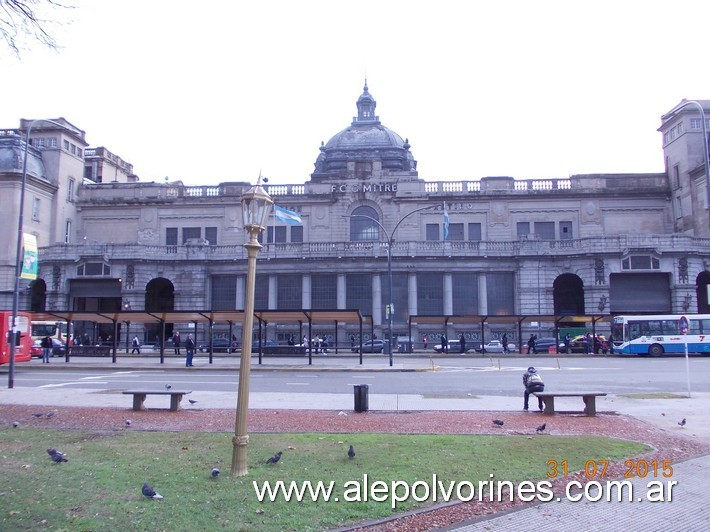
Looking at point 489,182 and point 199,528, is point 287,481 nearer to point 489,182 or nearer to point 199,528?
point 199,528

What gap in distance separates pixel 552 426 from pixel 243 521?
8.65m

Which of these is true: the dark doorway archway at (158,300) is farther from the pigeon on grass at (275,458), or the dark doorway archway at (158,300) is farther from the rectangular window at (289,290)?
the pigeon on grass at (275,458)

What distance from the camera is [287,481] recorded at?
8492mm

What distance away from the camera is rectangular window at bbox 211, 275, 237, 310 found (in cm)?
5697

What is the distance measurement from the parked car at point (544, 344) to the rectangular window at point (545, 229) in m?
15.1

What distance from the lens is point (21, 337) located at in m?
33.2

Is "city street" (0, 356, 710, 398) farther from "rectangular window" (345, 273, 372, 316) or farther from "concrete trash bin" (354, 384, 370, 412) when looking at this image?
"rectangular window" (345, 273, 372, 316)

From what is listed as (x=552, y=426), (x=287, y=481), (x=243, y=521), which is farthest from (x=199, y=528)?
(x=552, y=426)

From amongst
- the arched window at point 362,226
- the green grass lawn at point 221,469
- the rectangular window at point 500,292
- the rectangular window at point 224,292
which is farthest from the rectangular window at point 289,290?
the green grass lawn at point 221,469

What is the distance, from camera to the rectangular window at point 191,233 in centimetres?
6425

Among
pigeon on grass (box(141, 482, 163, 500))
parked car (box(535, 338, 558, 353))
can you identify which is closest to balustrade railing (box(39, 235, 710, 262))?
parked car (box(535, 338, 558, 353))

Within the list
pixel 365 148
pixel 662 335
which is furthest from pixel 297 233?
pixel 662 335

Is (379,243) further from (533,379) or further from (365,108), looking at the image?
(533,379)

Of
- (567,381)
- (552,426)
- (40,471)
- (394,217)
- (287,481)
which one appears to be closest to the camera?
(287,481)
